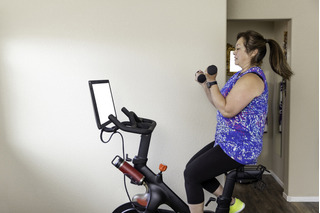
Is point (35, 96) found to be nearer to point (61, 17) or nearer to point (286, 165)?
point (61, 17)

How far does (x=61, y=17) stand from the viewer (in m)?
3.18

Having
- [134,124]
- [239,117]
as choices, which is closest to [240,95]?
[239,117]

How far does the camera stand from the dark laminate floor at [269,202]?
376 centimetres

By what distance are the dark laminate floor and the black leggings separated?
4.55 ft

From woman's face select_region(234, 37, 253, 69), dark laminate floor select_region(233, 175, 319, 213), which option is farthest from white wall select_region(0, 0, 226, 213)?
dark laminate floor select_region(233, 175, 319, 213)

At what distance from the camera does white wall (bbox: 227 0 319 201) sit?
3.87m

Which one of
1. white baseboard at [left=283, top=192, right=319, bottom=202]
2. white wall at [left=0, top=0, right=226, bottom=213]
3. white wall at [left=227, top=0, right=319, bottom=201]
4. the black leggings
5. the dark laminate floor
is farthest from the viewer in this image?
white baseboard at [left=283, top=192, right=319, bottom=202]

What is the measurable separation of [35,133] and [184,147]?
3.77ft

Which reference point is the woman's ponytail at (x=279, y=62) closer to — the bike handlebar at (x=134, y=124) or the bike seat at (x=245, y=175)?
the bike seat at (x=245, y=175)

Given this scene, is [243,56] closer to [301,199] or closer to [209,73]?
[209,73]

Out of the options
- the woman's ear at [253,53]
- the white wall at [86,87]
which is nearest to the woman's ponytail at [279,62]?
the woman's ear at [253,53]

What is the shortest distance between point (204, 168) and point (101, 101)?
29.2 inches

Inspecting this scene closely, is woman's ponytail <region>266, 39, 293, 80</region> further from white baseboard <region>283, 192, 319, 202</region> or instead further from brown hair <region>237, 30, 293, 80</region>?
white baseboard <region>283, 192, 319, 202</region>

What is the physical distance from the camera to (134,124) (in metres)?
2.62
